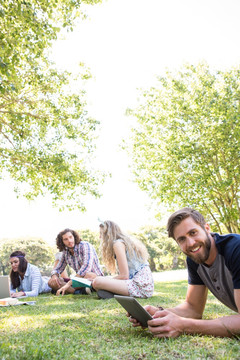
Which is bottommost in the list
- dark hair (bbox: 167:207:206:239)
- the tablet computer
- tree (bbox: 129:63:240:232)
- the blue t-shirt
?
the tablet computer

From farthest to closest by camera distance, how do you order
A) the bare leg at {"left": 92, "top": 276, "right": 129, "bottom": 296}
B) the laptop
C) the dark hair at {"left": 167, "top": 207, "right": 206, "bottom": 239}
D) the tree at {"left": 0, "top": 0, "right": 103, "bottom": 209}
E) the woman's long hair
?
the tree at {"left": 0, "top": 0, "right": 103, "bottom": 209}, the laptop, the woman's long hair, the bare leg at {"left": 92, "top": 276, "right": 129, "bottom": 296}, the dark hair at {"left": 167, "top": 207, "right": 206, "bottom": 239}

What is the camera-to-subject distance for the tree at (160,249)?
5478cm

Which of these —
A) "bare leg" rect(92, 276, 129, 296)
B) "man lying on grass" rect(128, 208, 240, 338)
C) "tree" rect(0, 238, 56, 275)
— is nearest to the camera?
"man lying on grass" rect(128, 208, 240, 338)

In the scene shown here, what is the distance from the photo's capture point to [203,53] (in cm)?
2052

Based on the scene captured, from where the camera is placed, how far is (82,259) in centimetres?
801

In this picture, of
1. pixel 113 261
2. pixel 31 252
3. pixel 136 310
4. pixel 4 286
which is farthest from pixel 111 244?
pixel 31 252

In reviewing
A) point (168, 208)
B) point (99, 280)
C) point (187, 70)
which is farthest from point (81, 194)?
point (187, 70)

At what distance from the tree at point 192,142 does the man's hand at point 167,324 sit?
47.3ft

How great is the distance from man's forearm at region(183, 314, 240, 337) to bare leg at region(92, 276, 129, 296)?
3.25 meters

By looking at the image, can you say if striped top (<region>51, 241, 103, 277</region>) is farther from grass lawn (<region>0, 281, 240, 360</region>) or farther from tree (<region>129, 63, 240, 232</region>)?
tree (<region>129, 63, 240, 232</region>)

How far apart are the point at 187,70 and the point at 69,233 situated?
1579cm

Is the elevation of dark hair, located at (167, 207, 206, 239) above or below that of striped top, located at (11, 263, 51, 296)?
above

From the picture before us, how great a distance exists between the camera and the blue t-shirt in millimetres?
2732

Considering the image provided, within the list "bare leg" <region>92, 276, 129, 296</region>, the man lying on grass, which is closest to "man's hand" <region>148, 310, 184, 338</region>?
the man lying on grass
